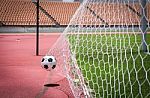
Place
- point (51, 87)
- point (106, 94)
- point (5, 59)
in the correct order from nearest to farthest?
1. point (106, 94)
2. point (51, 87)
3. point (5, 59)

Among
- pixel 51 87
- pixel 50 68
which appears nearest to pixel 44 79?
pixel 50 68

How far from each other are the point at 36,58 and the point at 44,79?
100 inches

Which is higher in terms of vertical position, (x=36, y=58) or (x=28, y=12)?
(x=28, y=12)

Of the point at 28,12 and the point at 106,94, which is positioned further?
the point at 28,12

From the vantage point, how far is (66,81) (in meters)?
4.75

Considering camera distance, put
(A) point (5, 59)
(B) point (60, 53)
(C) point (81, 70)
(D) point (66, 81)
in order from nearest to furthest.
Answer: (D) point (66, 81) → (C) point (81, 70) → (B) point (60, 53) → (A) point (5, 59)

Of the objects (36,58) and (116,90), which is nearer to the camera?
(116,90)

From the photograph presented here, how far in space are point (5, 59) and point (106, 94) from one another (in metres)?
4.14

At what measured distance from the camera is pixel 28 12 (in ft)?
71.7

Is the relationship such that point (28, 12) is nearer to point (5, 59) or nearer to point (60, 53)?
point (5, 59)

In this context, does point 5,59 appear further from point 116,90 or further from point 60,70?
point 116,90

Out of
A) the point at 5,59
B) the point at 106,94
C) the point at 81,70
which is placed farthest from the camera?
the point at 5,59

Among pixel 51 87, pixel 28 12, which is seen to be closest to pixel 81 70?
pixel 51 87

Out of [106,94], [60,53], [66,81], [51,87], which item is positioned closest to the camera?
[106,94]
